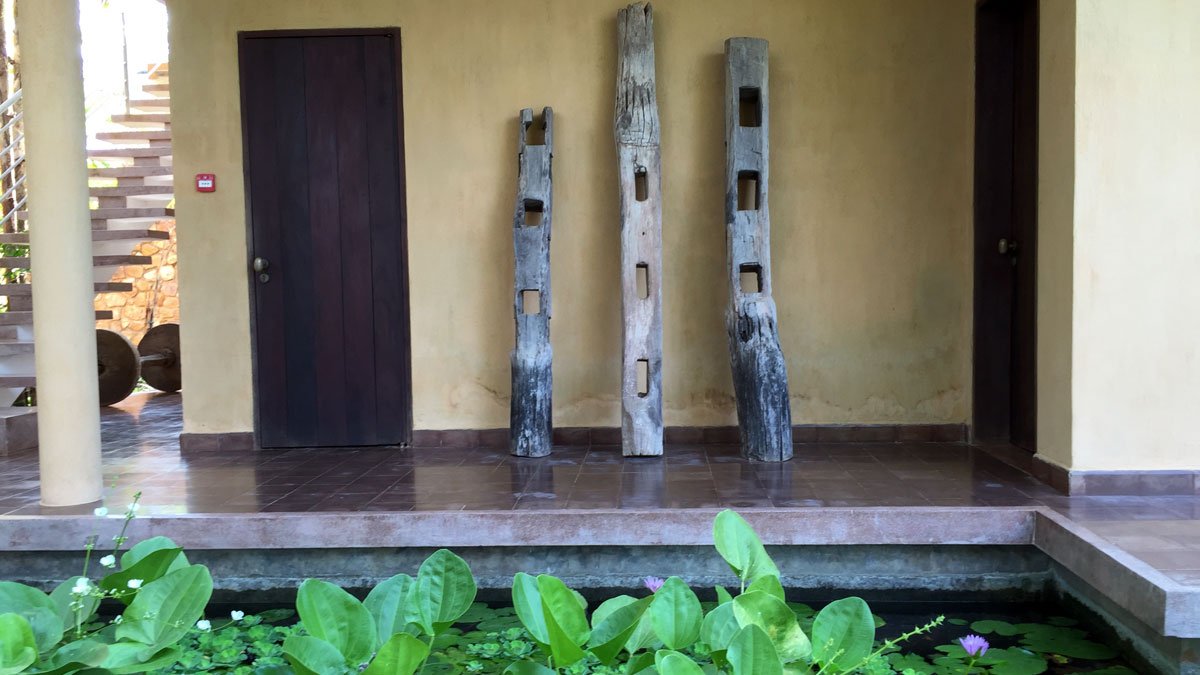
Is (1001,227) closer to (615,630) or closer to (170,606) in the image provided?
(615,630)

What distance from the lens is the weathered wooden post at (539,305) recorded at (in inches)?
195

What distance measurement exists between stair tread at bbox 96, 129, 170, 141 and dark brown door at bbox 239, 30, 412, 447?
402 centimetres

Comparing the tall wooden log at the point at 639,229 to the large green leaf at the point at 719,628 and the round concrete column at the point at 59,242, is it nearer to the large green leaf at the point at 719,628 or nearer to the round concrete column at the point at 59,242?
the round concrete column at the point at 59,242

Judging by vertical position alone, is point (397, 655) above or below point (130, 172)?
below

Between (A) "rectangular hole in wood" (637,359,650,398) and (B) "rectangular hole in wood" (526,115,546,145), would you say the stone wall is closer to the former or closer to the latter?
(B) "rectangular hole in wood" (526,115,546,145)

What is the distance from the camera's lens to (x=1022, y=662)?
2854 millimetres

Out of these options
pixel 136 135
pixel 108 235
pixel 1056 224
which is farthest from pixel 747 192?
pixel 136 135

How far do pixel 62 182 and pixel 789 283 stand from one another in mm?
3685

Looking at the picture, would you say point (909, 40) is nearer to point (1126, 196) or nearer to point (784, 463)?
point (1126, 196)

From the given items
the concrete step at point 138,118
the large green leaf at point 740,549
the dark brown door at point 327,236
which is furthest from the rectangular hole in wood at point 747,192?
the concrete step at point 138,118

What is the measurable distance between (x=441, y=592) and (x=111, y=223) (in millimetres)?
7320

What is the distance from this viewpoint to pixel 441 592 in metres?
1.85

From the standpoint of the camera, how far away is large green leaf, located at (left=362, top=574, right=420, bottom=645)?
1.84 meters

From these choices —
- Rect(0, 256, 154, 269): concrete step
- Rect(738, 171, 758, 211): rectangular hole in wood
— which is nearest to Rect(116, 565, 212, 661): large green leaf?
Rect(738, 171, 758, 211): rectangular hole in wood
